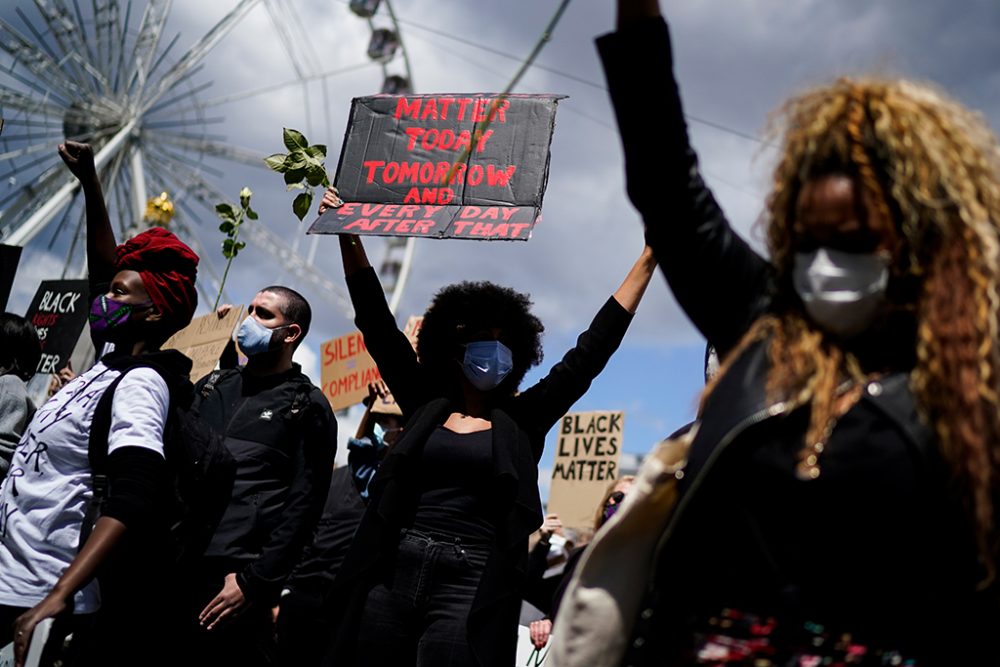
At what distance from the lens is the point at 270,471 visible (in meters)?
3.91

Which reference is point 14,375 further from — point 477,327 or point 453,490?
point 453,490

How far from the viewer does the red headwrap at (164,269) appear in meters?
2.93

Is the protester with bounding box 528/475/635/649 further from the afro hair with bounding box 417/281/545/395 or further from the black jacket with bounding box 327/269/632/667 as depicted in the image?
the afro hair with bounding box 417/281/545/395

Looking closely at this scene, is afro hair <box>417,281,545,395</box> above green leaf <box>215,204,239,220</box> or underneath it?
underneath

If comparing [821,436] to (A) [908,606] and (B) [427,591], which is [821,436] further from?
(B) [427,591]

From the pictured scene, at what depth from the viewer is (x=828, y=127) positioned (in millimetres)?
1614

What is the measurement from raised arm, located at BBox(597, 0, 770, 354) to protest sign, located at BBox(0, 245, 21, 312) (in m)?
4.06

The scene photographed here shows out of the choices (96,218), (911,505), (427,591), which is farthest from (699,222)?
(96,218)

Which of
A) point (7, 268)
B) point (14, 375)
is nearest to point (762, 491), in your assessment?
point (14, 375)

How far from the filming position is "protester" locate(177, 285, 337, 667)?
3682 mm

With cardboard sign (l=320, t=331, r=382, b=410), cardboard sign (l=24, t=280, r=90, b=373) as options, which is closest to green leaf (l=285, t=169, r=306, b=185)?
cardboard sign (l=24, t=280, r=90, b=373)

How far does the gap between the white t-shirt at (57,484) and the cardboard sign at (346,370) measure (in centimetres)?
437

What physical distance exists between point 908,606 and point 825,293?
1.40 feet

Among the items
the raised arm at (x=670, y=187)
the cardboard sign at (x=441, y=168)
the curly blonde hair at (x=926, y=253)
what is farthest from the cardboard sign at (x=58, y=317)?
the curly blonde hair at (x=926, y=253)
